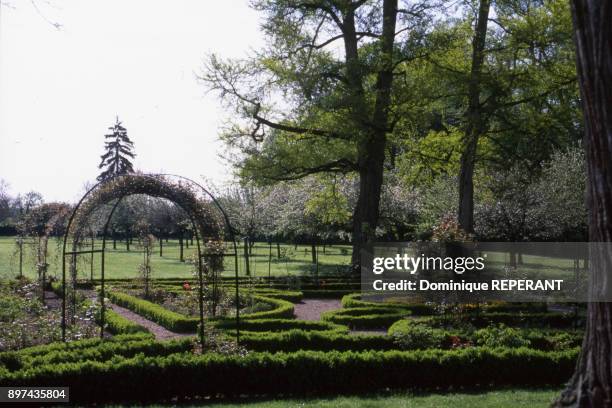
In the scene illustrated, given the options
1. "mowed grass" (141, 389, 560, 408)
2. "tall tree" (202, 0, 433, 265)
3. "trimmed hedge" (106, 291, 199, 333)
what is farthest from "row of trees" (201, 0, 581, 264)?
"mowed grass" (141, 389, 560, 408)

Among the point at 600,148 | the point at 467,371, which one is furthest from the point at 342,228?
the point at 600,148

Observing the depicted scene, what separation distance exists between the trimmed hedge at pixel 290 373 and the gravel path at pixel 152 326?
281 centimetres

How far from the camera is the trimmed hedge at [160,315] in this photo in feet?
41.0

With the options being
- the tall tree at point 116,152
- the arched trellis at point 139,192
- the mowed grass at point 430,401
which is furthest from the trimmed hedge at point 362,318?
the tall tree at point 116,152

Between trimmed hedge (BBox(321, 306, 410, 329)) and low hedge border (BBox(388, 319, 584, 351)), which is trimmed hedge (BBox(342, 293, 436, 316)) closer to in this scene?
trimmed hedge (BBox(321, 306, 410, 329))

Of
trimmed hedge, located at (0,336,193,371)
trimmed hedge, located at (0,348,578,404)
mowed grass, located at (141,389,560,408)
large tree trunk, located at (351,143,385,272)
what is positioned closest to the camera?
mowed grass, located at (141,389,560,408)

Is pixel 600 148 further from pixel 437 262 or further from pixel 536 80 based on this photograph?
pixel 536 80

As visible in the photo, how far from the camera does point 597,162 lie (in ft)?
14.0

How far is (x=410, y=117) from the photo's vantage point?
21.2 m

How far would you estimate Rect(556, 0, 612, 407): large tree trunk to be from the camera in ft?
13.8

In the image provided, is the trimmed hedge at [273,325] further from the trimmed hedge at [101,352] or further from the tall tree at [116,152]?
the tall tree at [116,152]

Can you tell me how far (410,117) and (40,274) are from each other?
12.1 meters

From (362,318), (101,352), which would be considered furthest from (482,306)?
(101,352)

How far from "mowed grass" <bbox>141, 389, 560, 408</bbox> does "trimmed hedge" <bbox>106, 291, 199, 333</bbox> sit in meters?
4.96
